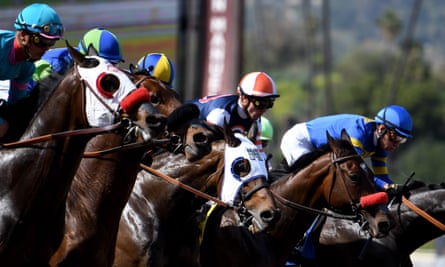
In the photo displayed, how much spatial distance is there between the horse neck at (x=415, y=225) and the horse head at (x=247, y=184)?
2146 mm

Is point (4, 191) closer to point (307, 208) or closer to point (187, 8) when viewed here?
point (307, 208)

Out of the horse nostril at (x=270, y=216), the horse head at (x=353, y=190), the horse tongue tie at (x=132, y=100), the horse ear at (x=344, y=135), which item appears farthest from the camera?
the horse ear at (x=344, y=135)

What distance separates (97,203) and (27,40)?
108cm

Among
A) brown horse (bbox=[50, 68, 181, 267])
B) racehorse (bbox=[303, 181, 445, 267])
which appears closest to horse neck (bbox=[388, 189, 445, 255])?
racehorse (bbox=[303, 181, 445, 267])

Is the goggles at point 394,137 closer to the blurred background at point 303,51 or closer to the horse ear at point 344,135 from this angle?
the blurred background at point 303,51

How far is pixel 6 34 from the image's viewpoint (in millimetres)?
6441

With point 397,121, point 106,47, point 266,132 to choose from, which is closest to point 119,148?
point 106,47

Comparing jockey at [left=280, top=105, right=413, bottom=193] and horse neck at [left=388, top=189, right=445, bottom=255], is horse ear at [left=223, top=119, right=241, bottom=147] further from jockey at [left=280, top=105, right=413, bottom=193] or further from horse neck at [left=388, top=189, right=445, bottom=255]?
horse neck at [left=388, top=189, right=445, bottom=255]

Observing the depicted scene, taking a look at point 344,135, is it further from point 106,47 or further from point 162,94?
point 106,47

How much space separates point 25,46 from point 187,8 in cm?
1331

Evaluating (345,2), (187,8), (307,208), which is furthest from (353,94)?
(345,2)

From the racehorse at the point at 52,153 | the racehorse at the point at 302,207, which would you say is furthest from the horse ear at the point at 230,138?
the racehorse at the point at 52,153

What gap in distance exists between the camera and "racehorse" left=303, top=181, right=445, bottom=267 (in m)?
8.72

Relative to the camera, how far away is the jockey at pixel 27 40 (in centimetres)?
632
